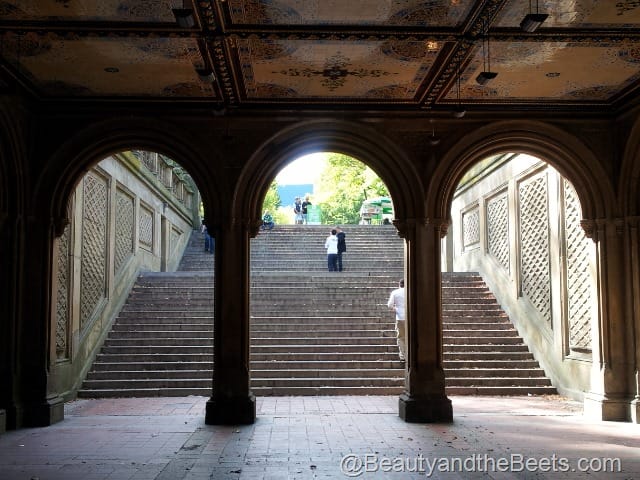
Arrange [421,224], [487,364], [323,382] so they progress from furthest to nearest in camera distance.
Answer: [487,364], [323,382], [421,224]

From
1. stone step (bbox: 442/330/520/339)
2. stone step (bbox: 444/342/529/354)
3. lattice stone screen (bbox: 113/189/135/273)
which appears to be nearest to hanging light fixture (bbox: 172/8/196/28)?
lattice stone screen (bbox: 113/189/135/273)

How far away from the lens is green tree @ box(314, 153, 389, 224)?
37466mm

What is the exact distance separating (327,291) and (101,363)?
4.79m

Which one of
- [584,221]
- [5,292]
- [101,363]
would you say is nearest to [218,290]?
[5,292]

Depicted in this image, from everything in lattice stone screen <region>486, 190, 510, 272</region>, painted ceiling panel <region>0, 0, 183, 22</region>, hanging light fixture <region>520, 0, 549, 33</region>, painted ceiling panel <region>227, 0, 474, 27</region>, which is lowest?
lattice stone screen <region>486, 190, 510, 272</region>

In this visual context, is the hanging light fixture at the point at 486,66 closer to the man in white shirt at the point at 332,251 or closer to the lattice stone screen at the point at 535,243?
the lattice stone screen at the point at 535,243

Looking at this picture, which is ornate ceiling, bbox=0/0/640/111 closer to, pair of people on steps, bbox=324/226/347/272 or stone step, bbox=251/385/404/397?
stone step, bbox=251/385/404/397

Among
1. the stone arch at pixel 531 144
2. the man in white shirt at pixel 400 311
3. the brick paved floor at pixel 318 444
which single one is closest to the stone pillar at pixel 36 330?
the brick paved floor at pixel 318 444

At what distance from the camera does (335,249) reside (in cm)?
1750

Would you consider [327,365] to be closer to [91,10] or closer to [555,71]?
[555,71]

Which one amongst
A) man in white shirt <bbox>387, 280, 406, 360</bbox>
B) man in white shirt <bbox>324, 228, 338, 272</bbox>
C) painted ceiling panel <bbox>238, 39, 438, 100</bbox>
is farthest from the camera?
man in white shirt <bbox>324, 228, 338, 272</bbox>

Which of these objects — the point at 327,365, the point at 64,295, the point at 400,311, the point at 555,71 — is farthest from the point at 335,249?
the point at 555,71

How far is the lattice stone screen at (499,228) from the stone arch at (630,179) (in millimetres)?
4790

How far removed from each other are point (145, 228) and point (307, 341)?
561cm
